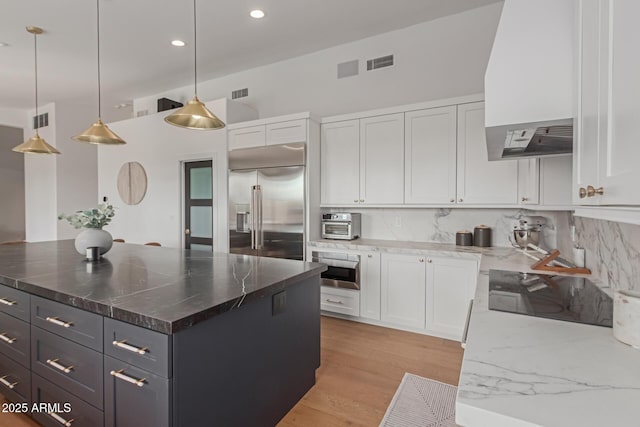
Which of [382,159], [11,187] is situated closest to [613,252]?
[382,159]

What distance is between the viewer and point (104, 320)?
1.42 meters

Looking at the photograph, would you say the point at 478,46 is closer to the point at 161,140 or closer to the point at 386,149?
the point at 386,149

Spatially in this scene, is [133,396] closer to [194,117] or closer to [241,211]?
[194,117]

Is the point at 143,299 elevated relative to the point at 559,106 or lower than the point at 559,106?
lower

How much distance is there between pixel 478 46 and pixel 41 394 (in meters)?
4.58

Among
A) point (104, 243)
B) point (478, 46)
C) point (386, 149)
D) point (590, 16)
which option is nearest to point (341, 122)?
point (386, 149)

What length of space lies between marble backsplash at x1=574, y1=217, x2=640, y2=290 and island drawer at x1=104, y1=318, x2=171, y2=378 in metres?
1.94

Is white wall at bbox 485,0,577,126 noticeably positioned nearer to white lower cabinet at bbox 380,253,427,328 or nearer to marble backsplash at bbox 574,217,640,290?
marble backsplash at bbox 574,217,640,290

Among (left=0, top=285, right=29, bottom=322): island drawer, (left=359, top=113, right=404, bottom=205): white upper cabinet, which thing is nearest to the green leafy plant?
(left=0, top=285, right=29, bottom=322): island drawer

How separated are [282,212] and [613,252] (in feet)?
9.97

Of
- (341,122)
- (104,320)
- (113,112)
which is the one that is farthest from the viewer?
(113,112)

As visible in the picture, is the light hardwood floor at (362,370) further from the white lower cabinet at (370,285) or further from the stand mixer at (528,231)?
the stand mixer at (528,231)

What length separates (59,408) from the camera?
64.9 inches

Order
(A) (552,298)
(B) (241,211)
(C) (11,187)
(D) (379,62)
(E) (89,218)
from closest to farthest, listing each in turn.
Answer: (A) (552,298), (E) (89,218), (D) (379,62), (B) (241,211), (C) (11,187)
